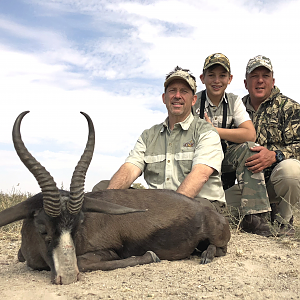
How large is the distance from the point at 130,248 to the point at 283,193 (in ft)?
11.8

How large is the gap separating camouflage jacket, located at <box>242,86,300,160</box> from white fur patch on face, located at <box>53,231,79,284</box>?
4760mm

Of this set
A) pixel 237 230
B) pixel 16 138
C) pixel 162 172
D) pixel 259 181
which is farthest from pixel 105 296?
pixel 259 181

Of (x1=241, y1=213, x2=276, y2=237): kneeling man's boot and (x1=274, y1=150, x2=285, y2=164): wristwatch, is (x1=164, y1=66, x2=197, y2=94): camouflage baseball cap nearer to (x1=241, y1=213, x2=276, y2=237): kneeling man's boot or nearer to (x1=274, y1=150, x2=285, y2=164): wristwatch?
(x1=274, y1=150, x2=285, y2=164): wristwatch

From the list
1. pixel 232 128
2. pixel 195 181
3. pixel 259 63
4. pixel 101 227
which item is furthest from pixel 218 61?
pixel 101 227

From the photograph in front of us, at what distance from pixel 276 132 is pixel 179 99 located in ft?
7.93

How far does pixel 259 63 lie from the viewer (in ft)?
23.9

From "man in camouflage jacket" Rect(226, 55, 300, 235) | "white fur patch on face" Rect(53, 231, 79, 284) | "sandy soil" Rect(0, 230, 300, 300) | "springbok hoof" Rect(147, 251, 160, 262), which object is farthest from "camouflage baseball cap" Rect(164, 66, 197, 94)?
"white fur patch on face" Rect(53, 231, 79, 284)

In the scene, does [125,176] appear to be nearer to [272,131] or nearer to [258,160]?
[258,160]

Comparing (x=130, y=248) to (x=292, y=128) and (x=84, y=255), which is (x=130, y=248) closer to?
(x=84, y=255)

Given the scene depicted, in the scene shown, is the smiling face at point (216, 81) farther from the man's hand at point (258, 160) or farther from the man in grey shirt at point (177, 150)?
the man's hand at point (258, 160)

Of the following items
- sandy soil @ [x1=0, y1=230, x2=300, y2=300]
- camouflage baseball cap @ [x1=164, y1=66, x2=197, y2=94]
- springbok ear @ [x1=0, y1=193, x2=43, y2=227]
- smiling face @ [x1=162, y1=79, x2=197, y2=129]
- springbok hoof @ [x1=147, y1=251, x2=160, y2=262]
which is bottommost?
sandy soil @ [x1=0, y1=230, x2=300, y2=300]

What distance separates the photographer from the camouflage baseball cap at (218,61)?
687 centimetres

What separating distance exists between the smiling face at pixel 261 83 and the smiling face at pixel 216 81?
680 millimetres

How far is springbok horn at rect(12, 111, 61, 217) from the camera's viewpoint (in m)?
3.72
